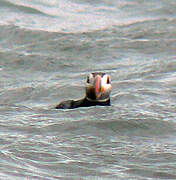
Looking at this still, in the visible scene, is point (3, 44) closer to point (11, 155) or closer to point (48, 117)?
point (48, 117)

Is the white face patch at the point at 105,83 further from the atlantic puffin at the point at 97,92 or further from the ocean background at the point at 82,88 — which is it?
the ocean background at the point at 82,88

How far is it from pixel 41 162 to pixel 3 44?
7.15m

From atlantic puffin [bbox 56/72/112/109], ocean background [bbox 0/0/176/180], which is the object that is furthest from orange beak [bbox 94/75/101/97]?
ocean background [bbox 0/0/176/180]

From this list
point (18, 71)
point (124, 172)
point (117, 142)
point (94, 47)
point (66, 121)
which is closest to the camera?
point (124, 172)

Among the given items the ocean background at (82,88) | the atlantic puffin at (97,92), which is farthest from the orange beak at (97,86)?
the ocean background at (82,88)

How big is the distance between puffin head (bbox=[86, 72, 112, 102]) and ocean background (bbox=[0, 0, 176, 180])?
0.70ft

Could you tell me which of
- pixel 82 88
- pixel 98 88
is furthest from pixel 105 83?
pixel 82 88

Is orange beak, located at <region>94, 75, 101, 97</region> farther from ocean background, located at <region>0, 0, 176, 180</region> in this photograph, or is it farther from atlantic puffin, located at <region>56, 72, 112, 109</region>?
ocean background, located at <region>0, 0, 176, 180</region>

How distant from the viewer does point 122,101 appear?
34.9 feet

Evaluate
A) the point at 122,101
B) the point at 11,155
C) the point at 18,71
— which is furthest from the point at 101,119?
the point at 18,71

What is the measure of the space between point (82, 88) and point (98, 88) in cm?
115

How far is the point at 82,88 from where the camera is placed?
11.7 m

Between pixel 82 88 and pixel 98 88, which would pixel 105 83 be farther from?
pixel 82 88

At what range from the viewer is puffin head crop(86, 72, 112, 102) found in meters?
10.5
